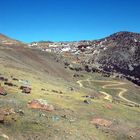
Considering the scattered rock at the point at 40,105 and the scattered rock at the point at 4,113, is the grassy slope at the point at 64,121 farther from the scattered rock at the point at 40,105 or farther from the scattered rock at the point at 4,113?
the scattered rock at the point at 40,105

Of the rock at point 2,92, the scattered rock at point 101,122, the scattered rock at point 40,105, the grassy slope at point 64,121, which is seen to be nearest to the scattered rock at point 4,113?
the grassy slope at point 64,121

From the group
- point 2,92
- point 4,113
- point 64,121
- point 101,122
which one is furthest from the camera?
point 2,92

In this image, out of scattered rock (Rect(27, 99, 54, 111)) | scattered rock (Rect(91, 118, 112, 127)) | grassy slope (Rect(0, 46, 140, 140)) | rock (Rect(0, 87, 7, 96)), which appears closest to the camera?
grassy slope (Rect(0, 46, 140, 140))

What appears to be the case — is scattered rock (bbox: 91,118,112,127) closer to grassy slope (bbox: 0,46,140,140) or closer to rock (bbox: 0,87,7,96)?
grassy slope (bbox: 0,46,140,140)

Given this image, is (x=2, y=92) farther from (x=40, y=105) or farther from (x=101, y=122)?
(x=101, y=122)

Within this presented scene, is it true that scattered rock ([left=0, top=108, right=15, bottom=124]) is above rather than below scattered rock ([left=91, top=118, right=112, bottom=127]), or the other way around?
above

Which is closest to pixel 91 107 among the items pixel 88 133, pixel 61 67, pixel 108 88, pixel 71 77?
pixel 88 133

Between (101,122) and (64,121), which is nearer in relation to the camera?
(64,121)

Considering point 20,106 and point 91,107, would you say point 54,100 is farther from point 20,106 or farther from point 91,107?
point 20,106

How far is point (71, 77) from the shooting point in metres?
142

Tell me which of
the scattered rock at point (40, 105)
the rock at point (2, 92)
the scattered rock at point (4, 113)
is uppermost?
the rock at point (2, 92)

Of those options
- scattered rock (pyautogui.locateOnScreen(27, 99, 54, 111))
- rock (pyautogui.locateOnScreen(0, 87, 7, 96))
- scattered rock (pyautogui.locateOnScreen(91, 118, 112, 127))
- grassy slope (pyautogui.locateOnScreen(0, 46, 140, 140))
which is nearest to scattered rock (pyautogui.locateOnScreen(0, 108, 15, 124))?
grassy slope (pyautogui.locateOnScreen(0, 46, 140, 140))

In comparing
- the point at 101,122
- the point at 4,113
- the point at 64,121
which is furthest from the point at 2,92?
A: the point at 101,122

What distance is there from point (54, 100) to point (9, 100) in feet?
36.4
